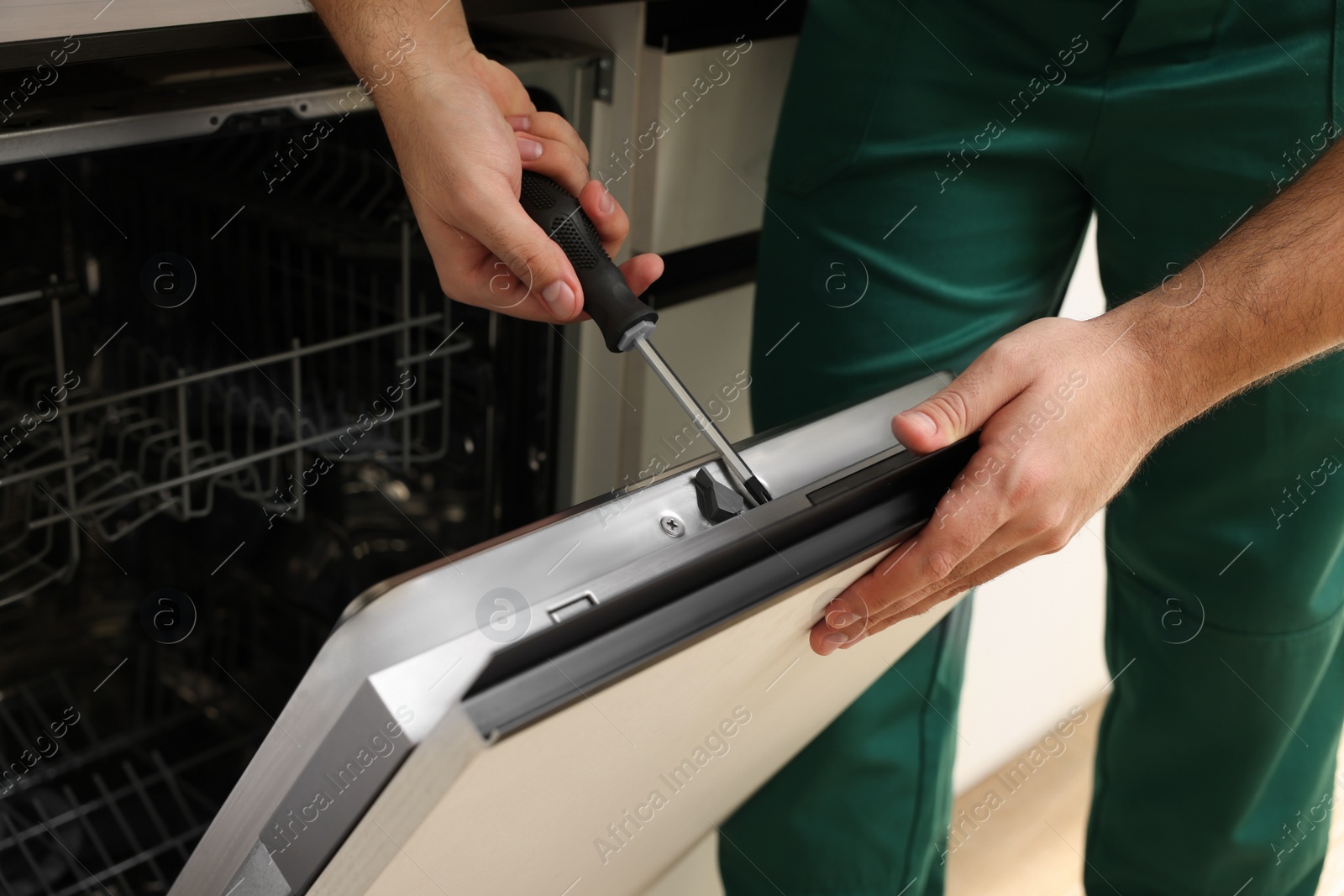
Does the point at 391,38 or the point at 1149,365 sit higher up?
the point at 391,38

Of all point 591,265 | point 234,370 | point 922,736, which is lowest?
point 922,736

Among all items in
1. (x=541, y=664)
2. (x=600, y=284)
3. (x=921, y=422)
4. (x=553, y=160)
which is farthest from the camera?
(x=553, y=160)

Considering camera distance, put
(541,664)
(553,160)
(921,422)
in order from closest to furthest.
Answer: (541,664) → (921,422) → (553,160)

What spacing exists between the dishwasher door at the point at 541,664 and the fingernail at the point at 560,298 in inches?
6.6

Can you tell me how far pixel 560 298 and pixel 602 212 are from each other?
0.38 feet

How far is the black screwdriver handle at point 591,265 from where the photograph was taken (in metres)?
0.62

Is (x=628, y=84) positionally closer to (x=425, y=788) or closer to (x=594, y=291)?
(x=594, y=291)

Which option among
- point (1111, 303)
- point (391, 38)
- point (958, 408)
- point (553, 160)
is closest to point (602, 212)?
point (553, 160)

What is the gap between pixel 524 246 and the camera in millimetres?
652

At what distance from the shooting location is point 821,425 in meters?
0.55

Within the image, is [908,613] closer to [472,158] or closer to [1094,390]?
[1094,390]

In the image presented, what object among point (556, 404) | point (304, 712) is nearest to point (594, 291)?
point (304, 712)
